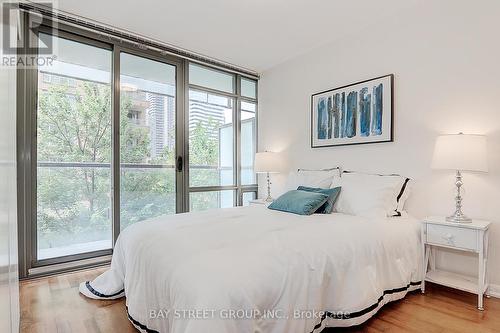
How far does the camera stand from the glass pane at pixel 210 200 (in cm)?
391

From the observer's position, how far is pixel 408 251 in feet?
7.17

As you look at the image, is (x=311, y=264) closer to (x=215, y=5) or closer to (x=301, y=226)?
(x=301, y=226)

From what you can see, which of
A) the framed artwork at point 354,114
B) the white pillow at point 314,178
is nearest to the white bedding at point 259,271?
the white pillow at point 314,178

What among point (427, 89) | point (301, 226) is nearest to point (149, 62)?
point (301, 226)

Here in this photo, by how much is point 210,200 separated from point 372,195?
2.33 meters

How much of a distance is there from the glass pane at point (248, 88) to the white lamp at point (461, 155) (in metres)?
2.96

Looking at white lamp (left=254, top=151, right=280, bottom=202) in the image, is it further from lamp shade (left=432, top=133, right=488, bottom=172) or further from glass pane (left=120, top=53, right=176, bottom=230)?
lamp shade (left=432, top=133, right=488, bottom=172)

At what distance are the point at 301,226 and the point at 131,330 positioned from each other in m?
1.31

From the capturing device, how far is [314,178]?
314cm

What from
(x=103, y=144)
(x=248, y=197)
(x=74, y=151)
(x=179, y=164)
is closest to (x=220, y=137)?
(x=179, y=164)

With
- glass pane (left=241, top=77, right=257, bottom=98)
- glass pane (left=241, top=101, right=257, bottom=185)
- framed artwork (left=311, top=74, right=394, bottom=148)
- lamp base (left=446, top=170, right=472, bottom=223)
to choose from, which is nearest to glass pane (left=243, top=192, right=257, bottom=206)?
glass pane (left=241, top=101, right=257, bottom=185)

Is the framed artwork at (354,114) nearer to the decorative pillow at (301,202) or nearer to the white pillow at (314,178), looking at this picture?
the white pillow at (314,178)

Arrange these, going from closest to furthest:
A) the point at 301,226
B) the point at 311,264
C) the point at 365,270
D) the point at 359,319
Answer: the point at 311,264 < the point at 359,319 < the point at 365,270 < the point at 301,226

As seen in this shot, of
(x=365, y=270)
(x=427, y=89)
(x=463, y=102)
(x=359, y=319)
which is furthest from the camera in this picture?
(x=427, y=89)
